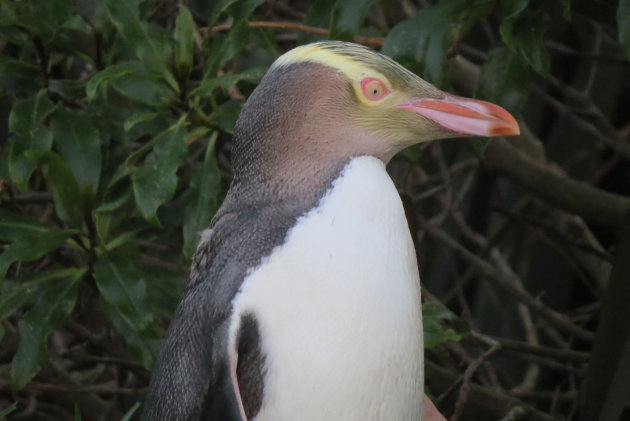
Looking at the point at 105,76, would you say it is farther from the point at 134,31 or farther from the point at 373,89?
the point at 373,89

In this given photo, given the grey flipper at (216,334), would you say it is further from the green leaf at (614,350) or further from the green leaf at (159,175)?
the green leaf at (614,350)

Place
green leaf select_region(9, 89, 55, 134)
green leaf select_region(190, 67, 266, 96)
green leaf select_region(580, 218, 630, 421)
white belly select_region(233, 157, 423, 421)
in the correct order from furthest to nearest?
green leaf select_region(580, 218, 630, 421) → green leaf select_region(9, 89, 55, 134) → green leaf select_region(190, 67, 266, 96) → white belly select_region(233, 157, 423, 421)

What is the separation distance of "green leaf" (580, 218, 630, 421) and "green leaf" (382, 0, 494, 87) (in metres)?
0.43

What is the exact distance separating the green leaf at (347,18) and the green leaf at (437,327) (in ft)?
1.29

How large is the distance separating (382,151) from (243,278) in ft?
0.68

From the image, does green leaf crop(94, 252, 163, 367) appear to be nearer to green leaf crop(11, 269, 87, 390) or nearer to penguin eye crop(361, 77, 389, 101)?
green leaf crop(11, 269, 87, 390)

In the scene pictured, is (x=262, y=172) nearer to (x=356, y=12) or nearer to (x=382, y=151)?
(x=382, y=151)

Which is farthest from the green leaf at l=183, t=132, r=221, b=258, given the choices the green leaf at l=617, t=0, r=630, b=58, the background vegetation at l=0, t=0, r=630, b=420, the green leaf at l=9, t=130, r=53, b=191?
the green leaf at l=617, t=0, r=630, b=58

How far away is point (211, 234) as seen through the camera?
3.98ft

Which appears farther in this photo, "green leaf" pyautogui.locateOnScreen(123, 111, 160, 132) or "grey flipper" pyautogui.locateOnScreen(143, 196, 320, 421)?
"green leaf" pyautogui.locateOnScreen(123, 111, 160, 132)

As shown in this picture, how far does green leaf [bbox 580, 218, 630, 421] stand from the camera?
1714mm

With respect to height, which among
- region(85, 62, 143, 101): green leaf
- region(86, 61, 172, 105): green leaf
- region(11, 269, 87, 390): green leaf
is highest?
region(85, 62, 143, 101): green leaf

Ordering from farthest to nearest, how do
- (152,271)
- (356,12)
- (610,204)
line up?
(610,204)
(152,271)
(356,12)

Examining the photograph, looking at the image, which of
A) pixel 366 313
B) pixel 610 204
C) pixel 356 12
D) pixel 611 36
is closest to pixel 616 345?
pixel 610 204
